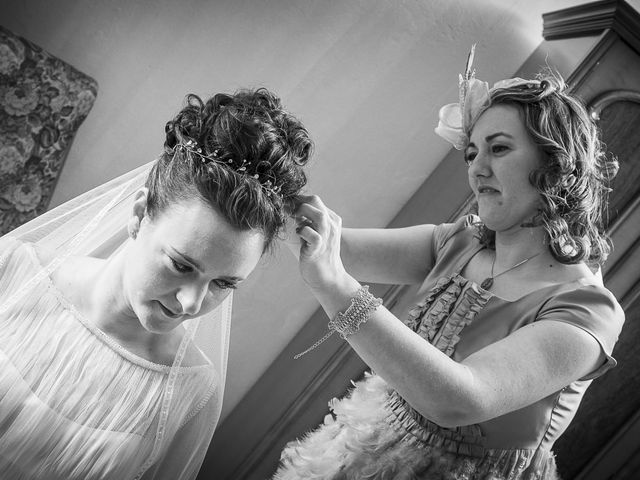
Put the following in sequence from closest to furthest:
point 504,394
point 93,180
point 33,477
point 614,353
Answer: point 504,394 → point 33,477 → point 93,180 → point 614,353

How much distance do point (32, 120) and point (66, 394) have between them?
3.00 feet

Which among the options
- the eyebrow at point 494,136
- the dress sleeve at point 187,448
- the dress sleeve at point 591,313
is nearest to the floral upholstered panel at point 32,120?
the dress sleeve at point 187,448

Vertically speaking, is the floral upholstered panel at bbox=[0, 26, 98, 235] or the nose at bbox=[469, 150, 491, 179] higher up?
the nose at bbox=[469, 150, 491, 179]

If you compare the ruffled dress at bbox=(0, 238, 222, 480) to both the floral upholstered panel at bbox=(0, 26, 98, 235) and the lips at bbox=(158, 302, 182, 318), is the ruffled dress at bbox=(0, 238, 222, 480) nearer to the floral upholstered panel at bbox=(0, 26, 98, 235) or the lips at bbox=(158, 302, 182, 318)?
the lips at bbox=(158, 302, 182, 318)

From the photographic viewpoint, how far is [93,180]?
7.30 feet

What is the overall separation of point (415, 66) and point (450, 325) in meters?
1.39

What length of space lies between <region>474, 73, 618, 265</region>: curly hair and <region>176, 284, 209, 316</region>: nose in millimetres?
773

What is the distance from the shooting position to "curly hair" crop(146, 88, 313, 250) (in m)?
1.28

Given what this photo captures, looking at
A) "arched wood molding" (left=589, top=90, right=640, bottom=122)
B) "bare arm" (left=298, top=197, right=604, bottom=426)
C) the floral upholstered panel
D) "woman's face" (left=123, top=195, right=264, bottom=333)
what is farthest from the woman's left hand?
"arched wood molding" (left=589, top=90, right=640, bottom=122)

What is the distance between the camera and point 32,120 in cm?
191

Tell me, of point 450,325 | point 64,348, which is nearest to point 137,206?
point 64,348

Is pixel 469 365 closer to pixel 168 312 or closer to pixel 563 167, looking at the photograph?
pixel 563 167

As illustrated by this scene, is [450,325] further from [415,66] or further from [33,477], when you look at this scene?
[415,66]

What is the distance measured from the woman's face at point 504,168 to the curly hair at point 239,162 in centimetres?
44
